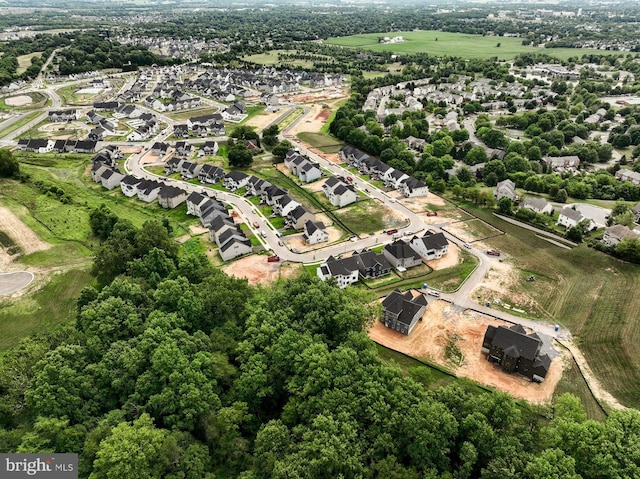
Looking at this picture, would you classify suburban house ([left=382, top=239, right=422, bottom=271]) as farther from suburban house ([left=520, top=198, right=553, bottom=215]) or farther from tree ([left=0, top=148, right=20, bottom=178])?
tree ([left=0, top=148, right=20, bottom=178])

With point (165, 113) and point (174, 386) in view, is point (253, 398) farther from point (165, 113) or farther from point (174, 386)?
point (165, 113)

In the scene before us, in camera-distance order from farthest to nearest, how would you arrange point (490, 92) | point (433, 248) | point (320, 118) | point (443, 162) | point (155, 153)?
point (490, 92) < point (320, 118) < point (155, 153) < point (443, 162) < point (433, 248)

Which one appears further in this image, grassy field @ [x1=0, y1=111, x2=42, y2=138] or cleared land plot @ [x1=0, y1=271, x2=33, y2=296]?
grassy field @ [x1=0, y1=111, x2=42, y2=138]

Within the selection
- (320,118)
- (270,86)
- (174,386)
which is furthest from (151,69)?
(174,386)

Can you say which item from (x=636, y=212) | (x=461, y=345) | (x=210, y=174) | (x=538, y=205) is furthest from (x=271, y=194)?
(x=636, y=212)

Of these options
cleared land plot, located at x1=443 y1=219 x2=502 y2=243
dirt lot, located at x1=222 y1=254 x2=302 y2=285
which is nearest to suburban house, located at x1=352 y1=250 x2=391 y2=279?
dirt lot, located at x1=222 y1=254 x2=302 y2=285
